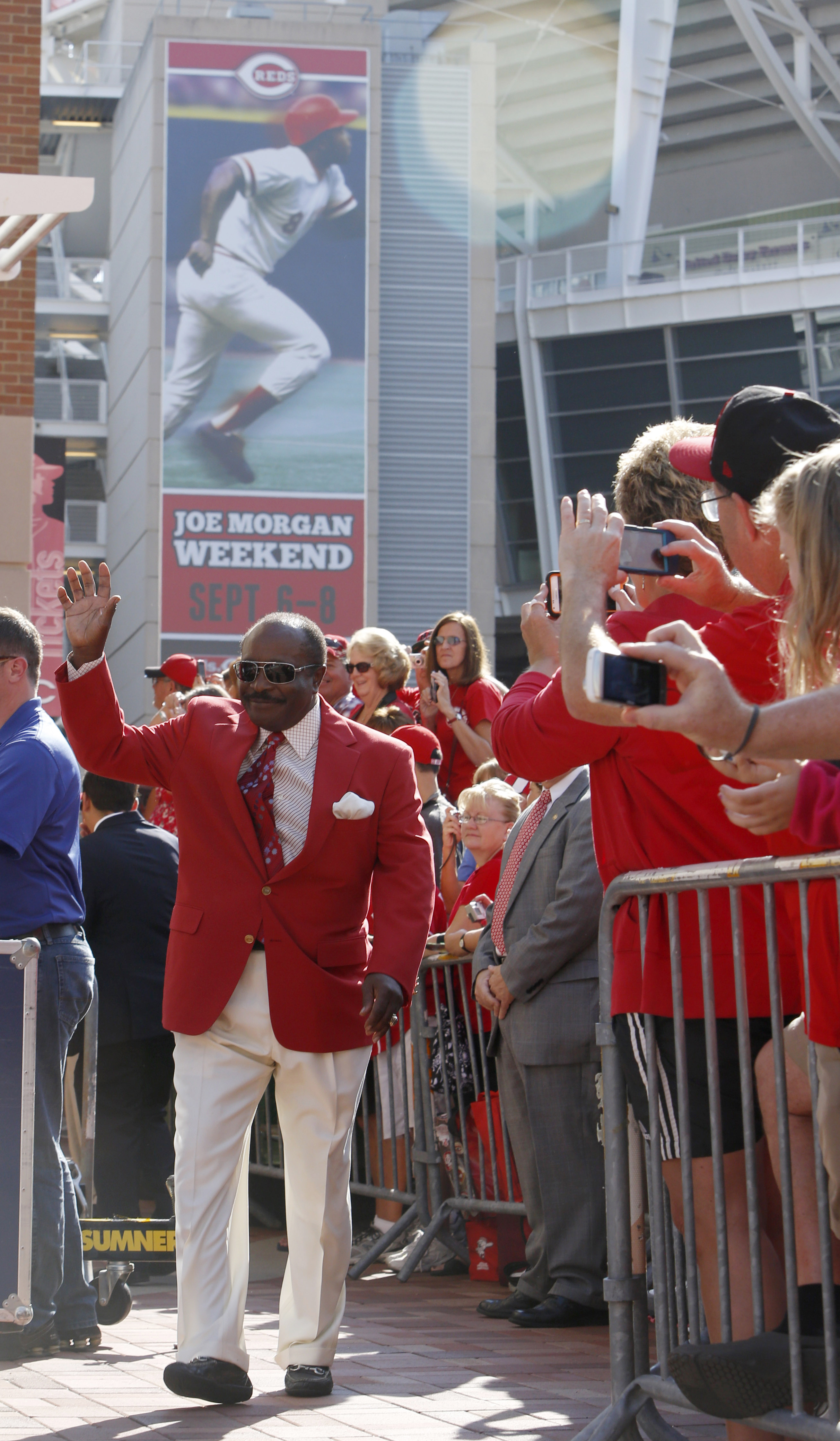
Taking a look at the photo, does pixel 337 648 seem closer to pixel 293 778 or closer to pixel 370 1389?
pixel 293 778

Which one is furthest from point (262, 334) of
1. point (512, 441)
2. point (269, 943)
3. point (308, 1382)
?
point (308, 1382)

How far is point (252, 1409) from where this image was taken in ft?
15.4

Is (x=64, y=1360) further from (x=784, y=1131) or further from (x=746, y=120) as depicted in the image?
(x=746, y=120)

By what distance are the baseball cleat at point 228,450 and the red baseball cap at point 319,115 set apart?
6.88m

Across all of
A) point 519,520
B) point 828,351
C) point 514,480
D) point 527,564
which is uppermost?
point 828,351

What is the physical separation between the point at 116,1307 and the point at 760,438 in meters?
4.10

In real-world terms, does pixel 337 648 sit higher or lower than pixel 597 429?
lower

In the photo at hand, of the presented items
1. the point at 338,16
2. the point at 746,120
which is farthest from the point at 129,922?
the point at 746,120

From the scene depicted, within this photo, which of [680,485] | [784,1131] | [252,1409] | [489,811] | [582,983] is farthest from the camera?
[489,811]

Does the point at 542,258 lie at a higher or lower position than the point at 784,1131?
higher

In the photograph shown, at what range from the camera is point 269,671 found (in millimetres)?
5047

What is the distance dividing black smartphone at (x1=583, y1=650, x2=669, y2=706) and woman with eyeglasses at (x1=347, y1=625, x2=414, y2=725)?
228 inches

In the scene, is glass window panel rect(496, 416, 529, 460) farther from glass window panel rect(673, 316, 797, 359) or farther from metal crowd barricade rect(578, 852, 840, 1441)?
metal crowd barricade rect(578, 852, 840, 1441)

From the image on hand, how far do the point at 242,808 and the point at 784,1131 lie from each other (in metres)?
2.22
